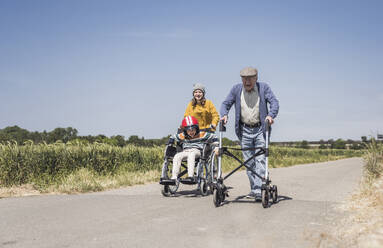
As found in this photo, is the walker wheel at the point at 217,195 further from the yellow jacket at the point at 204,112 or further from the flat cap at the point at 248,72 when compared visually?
the yellow jacket at the point at 204,112

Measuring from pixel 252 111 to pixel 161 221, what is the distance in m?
2.66

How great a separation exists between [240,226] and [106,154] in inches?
341

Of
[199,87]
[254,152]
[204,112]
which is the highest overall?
[199,87]

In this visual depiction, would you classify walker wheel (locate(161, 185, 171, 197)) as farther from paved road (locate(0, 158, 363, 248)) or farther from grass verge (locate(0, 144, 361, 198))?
grass verge (locate(0, 144, 361, 198))

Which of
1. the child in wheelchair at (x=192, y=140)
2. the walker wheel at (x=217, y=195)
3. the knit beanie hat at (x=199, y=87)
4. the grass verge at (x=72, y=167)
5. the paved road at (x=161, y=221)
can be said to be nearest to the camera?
the paved road at (x=161, y=221)

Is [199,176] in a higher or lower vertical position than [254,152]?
lower

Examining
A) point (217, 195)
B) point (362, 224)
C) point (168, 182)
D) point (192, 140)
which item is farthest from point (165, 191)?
point (362, 224)

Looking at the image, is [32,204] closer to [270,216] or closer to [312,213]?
[270,216]

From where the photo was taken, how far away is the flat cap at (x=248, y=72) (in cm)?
630

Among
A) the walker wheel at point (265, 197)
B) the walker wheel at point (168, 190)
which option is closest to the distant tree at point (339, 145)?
the walker wheel at point (168, 190)

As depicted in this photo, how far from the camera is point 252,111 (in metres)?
6.55

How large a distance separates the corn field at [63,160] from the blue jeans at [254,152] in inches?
194

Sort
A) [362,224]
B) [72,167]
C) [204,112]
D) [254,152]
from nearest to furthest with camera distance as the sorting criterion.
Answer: [362,224] → [254,152] → [204,112] → [72,167]

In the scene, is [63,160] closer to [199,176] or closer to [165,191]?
[165,191]
